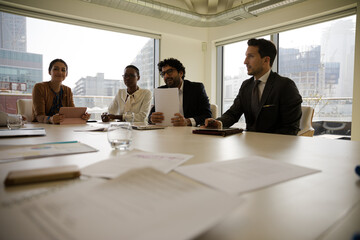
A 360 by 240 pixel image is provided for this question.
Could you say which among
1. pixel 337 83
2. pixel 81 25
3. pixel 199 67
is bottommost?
pixel 337 83

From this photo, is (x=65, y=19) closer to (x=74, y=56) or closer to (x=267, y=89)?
(x=74, y=56)

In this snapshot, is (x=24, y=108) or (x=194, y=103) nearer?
(x=194, y=103)

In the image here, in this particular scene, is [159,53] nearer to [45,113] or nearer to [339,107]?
[45,113]

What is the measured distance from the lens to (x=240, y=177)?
55 cm

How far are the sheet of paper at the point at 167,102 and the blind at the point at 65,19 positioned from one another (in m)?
2.93

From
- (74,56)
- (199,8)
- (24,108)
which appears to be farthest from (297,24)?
(24,108)

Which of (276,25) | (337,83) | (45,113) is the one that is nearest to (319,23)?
(276,25)

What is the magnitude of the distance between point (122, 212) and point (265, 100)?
1841 mm

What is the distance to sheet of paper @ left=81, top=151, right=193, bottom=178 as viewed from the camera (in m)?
0.56

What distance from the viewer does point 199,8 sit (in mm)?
5258

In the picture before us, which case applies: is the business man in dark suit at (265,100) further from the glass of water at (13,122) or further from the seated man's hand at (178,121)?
the glass of water at (13,122)

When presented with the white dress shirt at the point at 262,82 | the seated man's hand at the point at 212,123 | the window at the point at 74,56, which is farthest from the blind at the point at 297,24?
the seated man's hand at the point at 212,123

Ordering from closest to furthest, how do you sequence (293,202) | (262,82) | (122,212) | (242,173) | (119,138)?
1. (122,212)
2. (293,202)
3. (242,173)
4. (119,138)
5. (262,82)

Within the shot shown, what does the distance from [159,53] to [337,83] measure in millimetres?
3278
